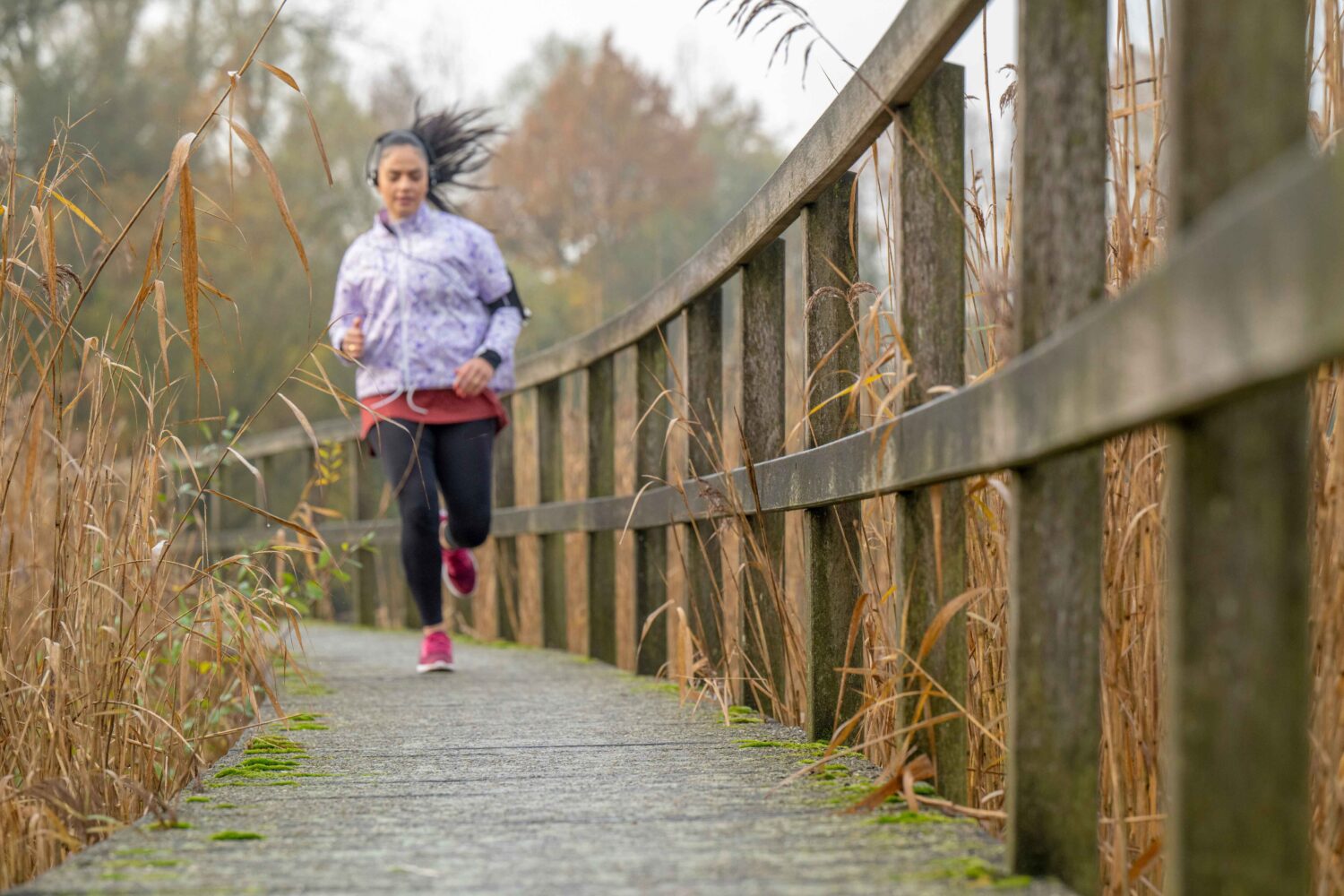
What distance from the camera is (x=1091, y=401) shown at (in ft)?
4.54

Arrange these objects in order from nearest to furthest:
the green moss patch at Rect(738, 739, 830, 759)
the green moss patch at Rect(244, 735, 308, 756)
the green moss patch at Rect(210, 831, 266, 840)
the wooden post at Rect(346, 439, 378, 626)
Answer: the green moss patch at Rect(210, 831, 266, 840), the green moss patch at Rect(738, 739, 830, 759), the green moss patch at Rect(244, 735, 308, 756), the wooden post at Rect(346, 439, 378, 626)

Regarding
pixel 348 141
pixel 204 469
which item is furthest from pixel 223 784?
pixel 348 141

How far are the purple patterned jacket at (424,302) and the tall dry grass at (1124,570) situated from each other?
2600mm

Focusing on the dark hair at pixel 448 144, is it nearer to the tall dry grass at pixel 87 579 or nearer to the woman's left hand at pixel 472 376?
the woman's left hand at pixel 472 376

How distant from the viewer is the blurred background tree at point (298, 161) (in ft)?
51.6

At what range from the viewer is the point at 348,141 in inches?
900

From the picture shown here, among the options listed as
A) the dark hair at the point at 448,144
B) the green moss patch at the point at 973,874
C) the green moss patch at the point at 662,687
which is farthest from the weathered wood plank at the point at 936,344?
the dark hair at the point at 448,144

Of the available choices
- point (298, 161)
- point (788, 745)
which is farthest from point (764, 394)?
point (298, 161)

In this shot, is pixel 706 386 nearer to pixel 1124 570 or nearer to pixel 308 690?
pixel 308 690

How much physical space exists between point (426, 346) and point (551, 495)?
1343 mm

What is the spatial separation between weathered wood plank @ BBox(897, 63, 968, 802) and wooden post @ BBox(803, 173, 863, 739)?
560 mm

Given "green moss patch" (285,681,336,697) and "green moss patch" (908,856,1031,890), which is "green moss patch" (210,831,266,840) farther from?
"green moss patch" (285,681,336,697)

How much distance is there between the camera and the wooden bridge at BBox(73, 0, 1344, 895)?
114 centimetres

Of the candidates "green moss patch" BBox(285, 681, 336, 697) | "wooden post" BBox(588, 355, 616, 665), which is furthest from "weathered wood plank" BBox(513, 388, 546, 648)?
"green moss patch" BBox(285, 681, 336, 697)
